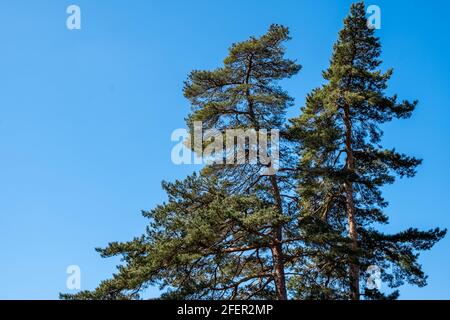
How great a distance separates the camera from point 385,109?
2348 cm

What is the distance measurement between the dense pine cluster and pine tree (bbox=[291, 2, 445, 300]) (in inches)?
1.7

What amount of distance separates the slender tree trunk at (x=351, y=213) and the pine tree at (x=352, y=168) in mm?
35

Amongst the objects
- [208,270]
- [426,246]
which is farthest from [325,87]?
[208,270]

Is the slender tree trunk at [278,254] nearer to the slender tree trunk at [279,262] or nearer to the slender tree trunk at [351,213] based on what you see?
the slender tree trunk at [279,262]

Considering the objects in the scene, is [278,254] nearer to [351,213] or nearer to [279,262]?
[279,262]

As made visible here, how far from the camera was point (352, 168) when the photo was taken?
2267 cm

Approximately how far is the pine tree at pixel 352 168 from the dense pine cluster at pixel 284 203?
43 mm

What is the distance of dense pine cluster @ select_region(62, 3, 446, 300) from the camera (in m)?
18.6

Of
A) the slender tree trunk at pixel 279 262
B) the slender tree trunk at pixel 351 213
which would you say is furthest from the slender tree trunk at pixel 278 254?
the slender tree trunk at pixel 351 213

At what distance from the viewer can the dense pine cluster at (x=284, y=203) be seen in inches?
732

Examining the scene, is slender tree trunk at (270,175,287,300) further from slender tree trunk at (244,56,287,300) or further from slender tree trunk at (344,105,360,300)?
slender tree trunk at (344,105,360,300)

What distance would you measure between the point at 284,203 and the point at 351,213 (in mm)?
2732

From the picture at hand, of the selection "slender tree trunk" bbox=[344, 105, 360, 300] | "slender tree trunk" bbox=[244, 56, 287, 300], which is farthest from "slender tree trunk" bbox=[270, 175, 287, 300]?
"slender tree trunk" bbox=[344, 105, 360, 300]
